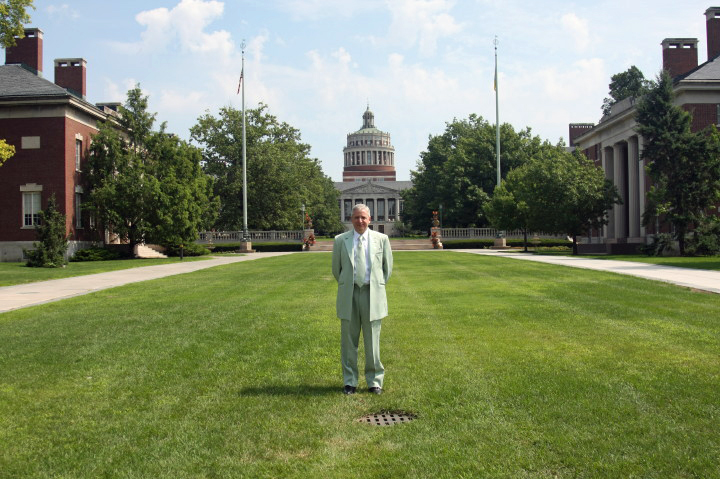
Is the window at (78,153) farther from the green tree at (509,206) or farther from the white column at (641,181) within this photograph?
the white column at (641,181)

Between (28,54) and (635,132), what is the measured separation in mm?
39498

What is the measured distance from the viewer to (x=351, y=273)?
6.82m

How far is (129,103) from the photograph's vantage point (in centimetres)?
4416

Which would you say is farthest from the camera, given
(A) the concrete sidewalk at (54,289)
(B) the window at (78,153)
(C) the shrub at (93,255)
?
(B) the window at (78,153)

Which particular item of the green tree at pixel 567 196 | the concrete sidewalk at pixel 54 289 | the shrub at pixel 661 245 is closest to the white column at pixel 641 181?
the green tree at pixel 567 196

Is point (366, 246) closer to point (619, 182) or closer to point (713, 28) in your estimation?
point (713, 28)

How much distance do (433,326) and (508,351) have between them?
7.81 feet

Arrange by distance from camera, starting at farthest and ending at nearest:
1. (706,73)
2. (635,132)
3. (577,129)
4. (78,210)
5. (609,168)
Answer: (577,129)
(609,168)
(635,132)
(706,73)
(78,210)

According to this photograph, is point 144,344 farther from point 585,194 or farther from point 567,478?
point 585,194

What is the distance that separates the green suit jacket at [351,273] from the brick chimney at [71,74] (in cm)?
4330

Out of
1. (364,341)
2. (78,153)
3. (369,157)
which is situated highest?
(369,157)

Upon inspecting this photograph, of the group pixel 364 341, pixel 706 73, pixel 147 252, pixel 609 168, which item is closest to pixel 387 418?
pixel 364 341

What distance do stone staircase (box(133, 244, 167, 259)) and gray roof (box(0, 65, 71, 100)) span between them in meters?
10.9

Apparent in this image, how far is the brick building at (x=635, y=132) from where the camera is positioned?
41062mm
